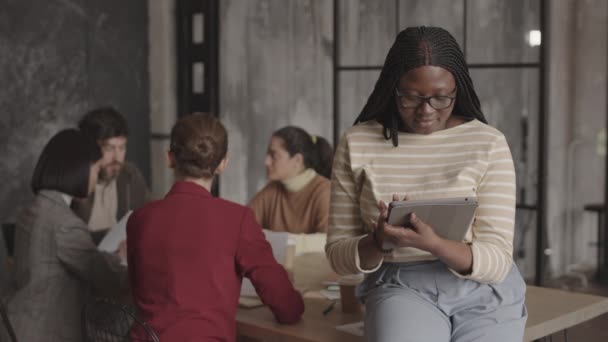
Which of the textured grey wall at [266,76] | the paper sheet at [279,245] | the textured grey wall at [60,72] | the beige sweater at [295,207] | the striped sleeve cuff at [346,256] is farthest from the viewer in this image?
the textured grey wall at [266,76]

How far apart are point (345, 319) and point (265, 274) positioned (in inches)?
10.2

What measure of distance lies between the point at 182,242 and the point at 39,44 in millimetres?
3167

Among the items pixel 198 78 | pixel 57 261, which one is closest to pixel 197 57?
pixel 198 78

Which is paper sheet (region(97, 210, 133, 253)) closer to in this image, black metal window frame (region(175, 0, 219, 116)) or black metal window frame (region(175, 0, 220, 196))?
black metal window frame (region(175, 0, 220, 196))

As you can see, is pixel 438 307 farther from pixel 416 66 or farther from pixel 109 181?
pixel 109 181

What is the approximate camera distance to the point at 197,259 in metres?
2.31

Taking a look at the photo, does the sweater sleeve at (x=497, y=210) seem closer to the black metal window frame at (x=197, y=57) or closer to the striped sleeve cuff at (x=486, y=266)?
the striped sleeve cuff at (x=486, y=266)

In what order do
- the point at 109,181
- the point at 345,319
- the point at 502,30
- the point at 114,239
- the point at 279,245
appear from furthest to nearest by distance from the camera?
the point at 502,30
the point at 109,181
the point at 114,239
the point at 279,245
the point at 345,319

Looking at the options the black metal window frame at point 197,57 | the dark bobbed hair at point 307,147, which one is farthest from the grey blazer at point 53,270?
the black metal window frame at point 197,57

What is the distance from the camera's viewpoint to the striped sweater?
1982 millimetres

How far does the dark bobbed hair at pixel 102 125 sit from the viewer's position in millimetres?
4137

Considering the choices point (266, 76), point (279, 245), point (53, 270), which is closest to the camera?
point (279, 245)

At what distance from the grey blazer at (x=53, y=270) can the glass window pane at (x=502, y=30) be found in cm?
244

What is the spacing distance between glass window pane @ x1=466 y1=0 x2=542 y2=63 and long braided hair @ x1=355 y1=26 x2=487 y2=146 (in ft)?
7.24
